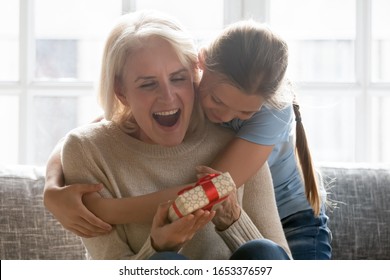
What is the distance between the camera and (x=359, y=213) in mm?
2199

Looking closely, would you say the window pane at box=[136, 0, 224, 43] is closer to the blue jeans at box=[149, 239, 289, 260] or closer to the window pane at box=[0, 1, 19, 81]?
the window pane at box=[0, 1, 19, 81]

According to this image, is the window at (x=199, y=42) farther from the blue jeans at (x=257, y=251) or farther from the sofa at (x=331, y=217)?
the blue jeans at (x=257, y=251)

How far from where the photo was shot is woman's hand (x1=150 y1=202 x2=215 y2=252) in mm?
1491

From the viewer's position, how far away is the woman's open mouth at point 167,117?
1610 mm

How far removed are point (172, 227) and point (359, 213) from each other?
2.84 feet

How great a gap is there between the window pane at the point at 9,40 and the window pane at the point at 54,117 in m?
0.13

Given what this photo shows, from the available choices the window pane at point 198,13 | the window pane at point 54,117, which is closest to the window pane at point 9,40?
the window pane at point 54,117

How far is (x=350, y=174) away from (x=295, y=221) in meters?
0.38

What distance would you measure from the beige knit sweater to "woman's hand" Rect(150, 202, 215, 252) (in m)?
0.06

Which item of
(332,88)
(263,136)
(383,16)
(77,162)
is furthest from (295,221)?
(383,16)

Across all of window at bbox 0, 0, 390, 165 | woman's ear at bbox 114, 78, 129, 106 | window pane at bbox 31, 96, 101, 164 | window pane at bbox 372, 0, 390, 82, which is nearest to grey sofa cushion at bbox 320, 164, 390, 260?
window at bbox 0, 0, 390, 165

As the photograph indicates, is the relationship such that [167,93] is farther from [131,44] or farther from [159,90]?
[131,44]

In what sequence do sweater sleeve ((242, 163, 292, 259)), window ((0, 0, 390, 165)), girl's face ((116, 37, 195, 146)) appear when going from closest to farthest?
girl's face ((116, 37, 195, 146)) < sweater sleeve ((242, 163, 292, 259)) < window ((0, 0, 390, 165))

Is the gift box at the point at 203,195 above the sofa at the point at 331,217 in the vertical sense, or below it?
above
